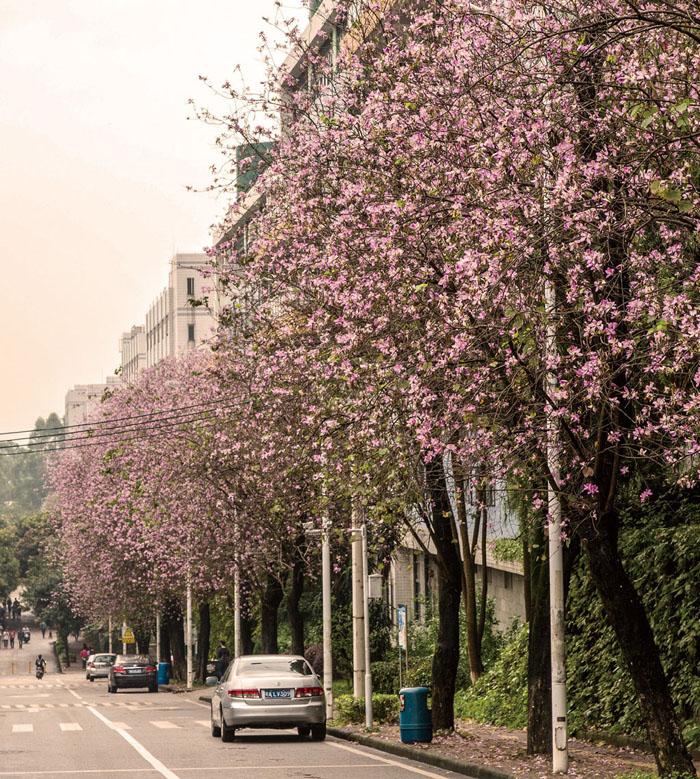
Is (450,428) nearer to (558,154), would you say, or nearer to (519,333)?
(519,333)

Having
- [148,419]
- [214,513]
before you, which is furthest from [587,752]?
[148,419]

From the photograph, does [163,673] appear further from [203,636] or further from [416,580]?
[416,580]

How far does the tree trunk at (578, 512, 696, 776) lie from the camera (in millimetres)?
13523

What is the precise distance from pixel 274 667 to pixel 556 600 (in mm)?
8134

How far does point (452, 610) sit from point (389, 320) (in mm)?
7750

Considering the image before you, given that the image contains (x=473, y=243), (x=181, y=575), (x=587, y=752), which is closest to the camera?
(x=473, y=243)

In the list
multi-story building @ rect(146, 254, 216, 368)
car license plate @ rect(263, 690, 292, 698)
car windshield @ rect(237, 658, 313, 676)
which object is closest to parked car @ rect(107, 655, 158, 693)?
car windshield @ rect(237, 658, 313, 676)

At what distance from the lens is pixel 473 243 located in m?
13.1

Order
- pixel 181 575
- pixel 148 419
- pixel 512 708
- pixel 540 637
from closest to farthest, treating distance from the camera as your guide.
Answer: pixel 540 637, pixel 512 708, pixel 181 575, pixel 148 419

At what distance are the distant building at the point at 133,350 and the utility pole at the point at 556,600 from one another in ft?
345

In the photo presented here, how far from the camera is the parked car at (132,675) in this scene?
1978 inches

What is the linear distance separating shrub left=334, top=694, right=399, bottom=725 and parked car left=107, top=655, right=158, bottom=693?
26335mm

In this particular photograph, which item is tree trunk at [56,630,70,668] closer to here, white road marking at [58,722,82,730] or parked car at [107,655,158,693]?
parked car at [107,655,158,693]

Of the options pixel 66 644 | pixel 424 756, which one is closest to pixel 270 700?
pixel 424 756
